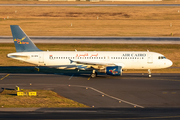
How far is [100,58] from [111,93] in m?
11.7

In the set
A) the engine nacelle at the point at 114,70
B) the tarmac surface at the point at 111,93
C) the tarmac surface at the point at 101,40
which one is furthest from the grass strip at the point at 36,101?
the tarmac surface at the point at 101,40

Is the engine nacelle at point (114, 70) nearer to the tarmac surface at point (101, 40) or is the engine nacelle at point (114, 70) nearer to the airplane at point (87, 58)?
the airplane at point (87, 58)

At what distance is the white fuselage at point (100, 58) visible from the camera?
52250 mm

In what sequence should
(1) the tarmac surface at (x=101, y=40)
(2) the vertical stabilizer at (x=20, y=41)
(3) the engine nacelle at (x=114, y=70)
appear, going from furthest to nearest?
(1) the tarmac surface at (x=101, y=40), (2) the vertical stabilizer at (x=20, y=41), (3) the engine nacelle at (x=114, y=70)

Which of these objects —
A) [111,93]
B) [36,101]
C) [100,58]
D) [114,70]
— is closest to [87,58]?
[100,58]

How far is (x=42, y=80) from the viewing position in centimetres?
5041

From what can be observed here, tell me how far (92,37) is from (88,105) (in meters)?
53.3

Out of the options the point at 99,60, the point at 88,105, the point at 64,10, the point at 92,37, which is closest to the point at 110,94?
the point at 88,105

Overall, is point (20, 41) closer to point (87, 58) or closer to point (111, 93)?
point (87, 58)

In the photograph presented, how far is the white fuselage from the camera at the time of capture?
52.2 metres

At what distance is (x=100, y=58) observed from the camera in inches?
2060

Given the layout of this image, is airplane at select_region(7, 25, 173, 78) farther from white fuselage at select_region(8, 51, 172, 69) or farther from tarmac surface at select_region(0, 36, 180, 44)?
tarmac surface at select_region(0, 36, 180, 44)

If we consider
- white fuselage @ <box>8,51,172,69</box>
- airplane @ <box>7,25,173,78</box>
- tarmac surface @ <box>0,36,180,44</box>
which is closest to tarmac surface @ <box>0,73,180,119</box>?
airplane @ <box>7,25,173,78</box>

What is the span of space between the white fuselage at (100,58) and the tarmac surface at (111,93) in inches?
94.8
